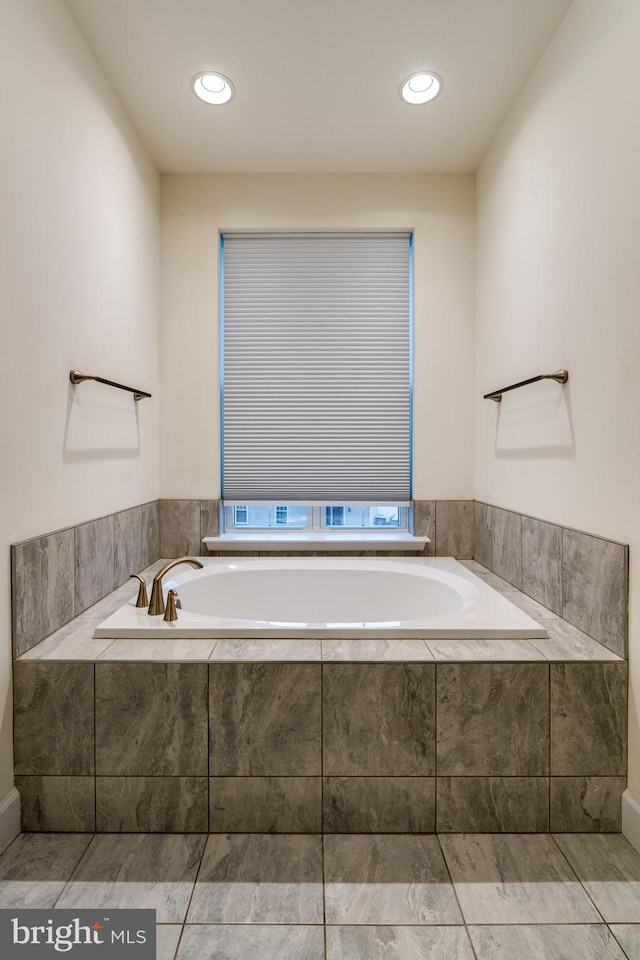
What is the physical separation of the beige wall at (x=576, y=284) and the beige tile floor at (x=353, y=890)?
13.8 inches

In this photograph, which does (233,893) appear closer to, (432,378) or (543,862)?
(543,862)

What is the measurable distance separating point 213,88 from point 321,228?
→ 79 centimetres

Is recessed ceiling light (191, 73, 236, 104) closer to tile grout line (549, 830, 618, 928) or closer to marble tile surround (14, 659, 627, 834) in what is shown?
marble tile surround (14, 659, 627, 834)

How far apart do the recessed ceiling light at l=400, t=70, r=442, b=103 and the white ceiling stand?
0.03m

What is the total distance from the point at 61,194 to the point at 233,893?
82.2 inches

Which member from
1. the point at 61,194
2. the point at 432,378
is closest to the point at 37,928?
the point at 61,194

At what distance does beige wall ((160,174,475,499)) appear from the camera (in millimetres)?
2660

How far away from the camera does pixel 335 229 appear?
2.68 metres

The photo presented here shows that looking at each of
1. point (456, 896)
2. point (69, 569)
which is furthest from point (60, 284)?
point (456, 896)

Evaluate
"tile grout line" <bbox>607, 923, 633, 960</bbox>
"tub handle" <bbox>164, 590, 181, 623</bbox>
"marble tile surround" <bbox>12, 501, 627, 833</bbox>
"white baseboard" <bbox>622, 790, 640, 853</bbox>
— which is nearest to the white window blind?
"tub handle" <bbox>164, 590, 181, 623</bbox>

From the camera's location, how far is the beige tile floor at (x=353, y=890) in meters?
1.12

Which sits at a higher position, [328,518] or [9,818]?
[328,518]

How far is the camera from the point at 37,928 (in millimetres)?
1143

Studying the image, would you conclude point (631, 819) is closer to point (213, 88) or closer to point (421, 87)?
point (421, 87)
